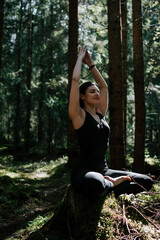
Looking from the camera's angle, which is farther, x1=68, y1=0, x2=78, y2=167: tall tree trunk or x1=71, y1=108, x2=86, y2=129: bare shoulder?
x1=68, y1=0, x2=78, y2=167: tall tree trunk

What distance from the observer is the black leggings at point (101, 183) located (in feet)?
10.00

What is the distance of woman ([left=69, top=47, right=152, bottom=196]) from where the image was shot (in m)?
3.14

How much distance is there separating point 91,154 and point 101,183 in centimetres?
55

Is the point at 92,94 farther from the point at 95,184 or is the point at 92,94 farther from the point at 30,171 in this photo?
the point at 30,171

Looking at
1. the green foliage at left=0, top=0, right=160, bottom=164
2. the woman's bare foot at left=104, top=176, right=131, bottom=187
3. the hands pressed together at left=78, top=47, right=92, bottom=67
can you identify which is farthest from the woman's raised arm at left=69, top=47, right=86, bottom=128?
the green foliage at left=0, top=0, right=160, bottom=164

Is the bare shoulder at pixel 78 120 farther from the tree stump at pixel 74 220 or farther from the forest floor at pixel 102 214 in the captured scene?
the forest floor at pixel 102 214

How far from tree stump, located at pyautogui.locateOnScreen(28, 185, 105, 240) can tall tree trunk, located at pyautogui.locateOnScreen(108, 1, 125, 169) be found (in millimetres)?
3473

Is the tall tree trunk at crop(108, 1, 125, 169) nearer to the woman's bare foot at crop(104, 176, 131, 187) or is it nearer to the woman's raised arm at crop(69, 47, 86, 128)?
the woman's bare foot at crop(104, 176, 131, 187)

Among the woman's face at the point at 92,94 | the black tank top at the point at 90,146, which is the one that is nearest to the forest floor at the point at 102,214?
the black tank top at the point at 90,146

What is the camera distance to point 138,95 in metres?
9.32

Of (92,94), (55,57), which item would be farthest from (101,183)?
(55,57)

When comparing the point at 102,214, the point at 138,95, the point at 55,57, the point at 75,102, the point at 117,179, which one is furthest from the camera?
the point at 55,57

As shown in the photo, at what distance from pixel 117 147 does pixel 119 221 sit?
365 cm

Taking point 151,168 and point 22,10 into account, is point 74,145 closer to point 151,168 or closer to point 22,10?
point 151,168
